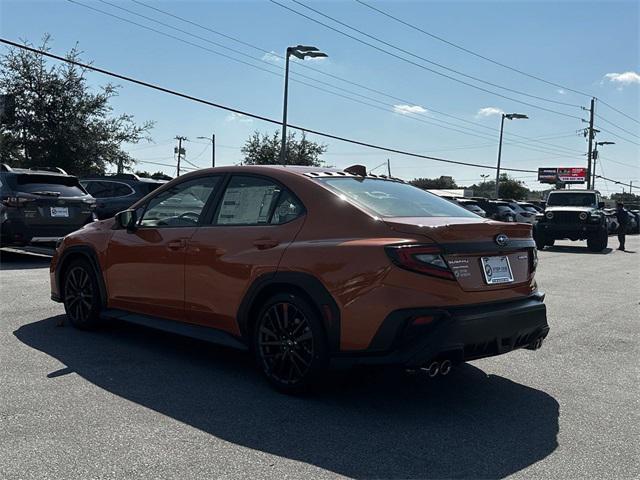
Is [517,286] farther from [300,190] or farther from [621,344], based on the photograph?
[621,344]

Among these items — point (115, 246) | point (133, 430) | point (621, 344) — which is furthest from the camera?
point (621, 344)

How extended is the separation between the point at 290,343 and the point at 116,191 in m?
11.1

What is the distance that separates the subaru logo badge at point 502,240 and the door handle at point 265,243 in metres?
→ 1.46

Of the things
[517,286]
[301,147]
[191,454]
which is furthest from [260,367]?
[301,147]

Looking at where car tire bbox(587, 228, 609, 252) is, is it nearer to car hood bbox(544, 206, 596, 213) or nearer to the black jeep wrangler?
the black jeep wrangler

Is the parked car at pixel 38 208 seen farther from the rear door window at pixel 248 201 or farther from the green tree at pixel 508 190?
the green tree at pixel 508 190

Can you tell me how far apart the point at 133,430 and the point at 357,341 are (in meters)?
1.38

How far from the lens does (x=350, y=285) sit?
3.87m

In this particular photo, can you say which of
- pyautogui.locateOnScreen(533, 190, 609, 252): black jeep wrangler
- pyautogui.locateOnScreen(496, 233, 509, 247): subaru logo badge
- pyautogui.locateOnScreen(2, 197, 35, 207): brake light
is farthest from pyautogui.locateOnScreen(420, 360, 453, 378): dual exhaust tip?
pyautogui.locateOnScreen(533, 190, 609, 252): black jeep wrangler

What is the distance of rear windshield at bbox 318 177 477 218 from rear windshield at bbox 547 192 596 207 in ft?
56.6

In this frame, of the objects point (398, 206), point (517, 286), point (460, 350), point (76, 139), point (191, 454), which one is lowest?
point (191, 454)

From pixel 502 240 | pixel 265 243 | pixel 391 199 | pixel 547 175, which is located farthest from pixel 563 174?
pixel 265 243

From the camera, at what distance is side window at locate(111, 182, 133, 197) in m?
14.0

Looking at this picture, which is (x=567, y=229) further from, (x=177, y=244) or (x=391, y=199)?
(x=177, y=244)
